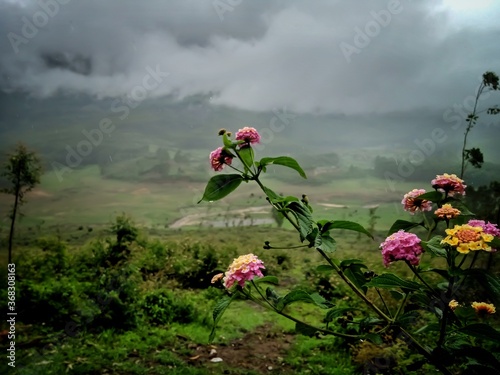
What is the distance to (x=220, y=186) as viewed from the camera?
1.36 metres

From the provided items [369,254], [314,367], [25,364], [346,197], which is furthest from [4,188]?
[346,197]

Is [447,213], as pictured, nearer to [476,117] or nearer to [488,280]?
[488,280]

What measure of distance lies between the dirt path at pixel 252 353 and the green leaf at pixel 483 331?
2342 millimetres

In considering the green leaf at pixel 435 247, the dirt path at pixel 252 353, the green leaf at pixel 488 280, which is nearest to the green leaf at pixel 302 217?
the green leaf at pixel 435 247

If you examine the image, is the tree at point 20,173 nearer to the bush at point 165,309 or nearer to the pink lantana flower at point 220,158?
the bush at point 165,309

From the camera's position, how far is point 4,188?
5.23 metres

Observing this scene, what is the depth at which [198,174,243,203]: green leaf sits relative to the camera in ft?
4.38

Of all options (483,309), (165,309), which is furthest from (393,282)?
(165,309)

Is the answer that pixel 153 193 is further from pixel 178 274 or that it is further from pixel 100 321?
pixel 100 321

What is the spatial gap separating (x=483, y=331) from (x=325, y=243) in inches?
20.8

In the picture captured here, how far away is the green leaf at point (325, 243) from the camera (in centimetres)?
124

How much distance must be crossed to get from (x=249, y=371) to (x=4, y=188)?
4.21 metres

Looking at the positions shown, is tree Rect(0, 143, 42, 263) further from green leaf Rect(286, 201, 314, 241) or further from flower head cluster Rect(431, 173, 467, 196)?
flower head cluster Rect(431, 173, 467, 196)

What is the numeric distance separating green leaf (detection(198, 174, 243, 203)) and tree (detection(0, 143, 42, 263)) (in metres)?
4.90
